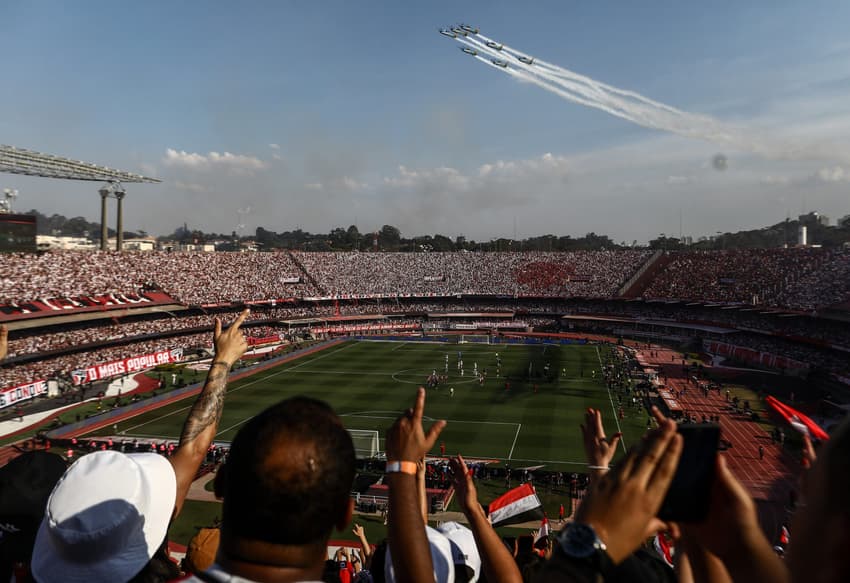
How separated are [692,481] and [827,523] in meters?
0.72

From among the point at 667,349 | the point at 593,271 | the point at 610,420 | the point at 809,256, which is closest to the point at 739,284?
the point at 809,256

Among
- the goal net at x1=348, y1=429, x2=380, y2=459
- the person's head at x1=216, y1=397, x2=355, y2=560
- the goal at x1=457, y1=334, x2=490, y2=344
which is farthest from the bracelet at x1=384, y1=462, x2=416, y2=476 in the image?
the goal at x1=457, y1=334, x2=490, y2=344

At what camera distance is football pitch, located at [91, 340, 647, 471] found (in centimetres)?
3111

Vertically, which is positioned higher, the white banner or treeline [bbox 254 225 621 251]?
treeline [bbox 254 225 621 251]

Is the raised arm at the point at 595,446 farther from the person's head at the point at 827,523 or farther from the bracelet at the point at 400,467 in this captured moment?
the person's head at the point at 827,523

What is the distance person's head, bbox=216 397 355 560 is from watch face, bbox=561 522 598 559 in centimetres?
90

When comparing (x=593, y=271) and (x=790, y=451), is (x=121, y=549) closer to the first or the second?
(x=790, y=451)

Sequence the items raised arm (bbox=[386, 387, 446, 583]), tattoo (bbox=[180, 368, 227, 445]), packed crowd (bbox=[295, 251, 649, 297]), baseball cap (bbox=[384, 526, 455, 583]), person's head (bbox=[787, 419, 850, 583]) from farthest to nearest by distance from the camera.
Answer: packed crowd (bbox=[295, 251, 649, 297]) → tattoo (bbox=[180, 368, 227, 445]) → baseball cap (bbox=[384, 526, 455, 583]) → raised arm (bbox=[386, 387, 446, 583]) → person's head (bbox=[787, 419, 850, 583])

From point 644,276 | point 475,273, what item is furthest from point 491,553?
point 475,273

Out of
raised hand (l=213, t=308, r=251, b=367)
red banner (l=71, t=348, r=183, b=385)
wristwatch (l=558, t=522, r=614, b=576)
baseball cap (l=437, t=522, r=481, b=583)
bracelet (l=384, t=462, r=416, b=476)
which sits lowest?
red banner (l=71, t=348, r=183, b=385)

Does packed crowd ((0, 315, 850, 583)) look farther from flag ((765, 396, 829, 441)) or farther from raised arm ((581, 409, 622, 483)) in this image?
raised arm ((581, 409, 622, 483))

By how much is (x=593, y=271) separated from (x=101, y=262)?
2617 inches

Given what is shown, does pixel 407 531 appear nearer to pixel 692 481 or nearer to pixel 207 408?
pixel 692 481

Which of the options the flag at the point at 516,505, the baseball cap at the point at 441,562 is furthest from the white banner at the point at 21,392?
the baseball cap at the point at 441,562
